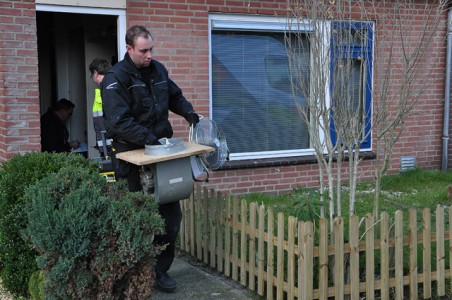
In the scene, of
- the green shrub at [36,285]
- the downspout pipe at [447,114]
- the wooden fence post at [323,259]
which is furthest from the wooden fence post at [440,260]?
the downspout pipe at [447,114]

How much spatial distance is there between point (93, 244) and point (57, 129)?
5.48m

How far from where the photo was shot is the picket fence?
4.25 meters

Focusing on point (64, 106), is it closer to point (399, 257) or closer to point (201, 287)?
point (201, 287)

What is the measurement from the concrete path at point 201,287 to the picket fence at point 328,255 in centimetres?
9

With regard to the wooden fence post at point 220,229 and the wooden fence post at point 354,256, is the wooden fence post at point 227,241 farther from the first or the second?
the wooden fence post at point 354,256

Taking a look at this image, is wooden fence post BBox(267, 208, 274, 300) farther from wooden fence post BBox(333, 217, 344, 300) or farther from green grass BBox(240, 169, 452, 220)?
Result: green grass BBox(240, 169, 452, 220)

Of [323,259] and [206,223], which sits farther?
[206,223]

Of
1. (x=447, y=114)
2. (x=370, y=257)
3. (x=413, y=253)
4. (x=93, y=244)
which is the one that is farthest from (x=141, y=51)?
(x=447, y=114)

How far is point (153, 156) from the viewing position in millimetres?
4340

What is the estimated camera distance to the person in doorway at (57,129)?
863 centimetres

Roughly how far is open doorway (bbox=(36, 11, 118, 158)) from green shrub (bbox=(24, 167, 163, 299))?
19.5 ft

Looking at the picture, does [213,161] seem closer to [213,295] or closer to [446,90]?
[213,295]

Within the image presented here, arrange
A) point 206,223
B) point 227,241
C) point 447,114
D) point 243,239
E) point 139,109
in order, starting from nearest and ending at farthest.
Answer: point 139,109
point 243,239
point 227,241
point 206,223
point 447,114

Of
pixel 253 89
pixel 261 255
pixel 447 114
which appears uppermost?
pixel 253 89
